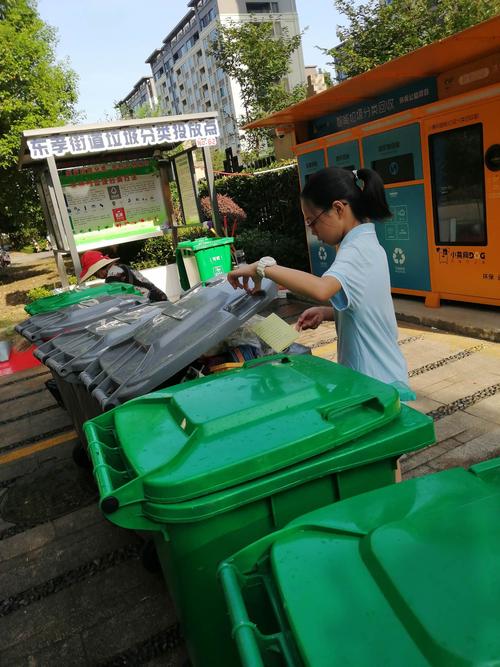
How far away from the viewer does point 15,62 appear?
13055 mm

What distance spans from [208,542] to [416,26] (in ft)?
59.0

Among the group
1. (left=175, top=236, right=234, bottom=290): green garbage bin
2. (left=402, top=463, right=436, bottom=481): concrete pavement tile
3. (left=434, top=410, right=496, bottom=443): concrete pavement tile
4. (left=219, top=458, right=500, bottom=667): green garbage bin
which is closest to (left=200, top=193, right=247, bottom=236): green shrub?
(left=175, top=236, right=234, bottom=290): green garbage bin

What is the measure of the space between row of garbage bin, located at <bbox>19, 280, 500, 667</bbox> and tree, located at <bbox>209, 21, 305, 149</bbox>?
84.1 feet

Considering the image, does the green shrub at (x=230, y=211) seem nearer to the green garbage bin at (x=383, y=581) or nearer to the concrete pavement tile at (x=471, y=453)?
the concrete pavement tile at (x=471, y=453)

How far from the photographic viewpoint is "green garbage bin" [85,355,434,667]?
4.68ft

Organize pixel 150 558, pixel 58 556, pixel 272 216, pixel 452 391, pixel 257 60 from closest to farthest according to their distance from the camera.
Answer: pixel 150 558 < pixel 58 556 < pixel 452 391 < pixel 272 216 < pixel 257 60

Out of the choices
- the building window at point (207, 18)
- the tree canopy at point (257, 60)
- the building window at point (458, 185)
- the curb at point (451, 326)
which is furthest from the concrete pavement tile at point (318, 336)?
the building window at point (207, 18)

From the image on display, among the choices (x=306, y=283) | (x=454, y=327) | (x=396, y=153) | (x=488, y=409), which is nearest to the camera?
(x=306, y=283)

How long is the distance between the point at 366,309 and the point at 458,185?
441 centimetres

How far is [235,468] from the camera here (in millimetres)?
1426

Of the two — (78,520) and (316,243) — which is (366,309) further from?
(316,243)

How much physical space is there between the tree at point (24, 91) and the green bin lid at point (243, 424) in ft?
42.9

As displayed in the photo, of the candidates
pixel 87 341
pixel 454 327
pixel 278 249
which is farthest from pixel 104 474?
pixel 278 249

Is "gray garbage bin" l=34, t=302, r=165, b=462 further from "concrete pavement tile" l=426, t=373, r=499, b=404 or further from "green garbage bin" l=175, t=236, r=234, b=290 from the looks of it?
"green garbage bin" l=175, t=236, r=234, b=290
